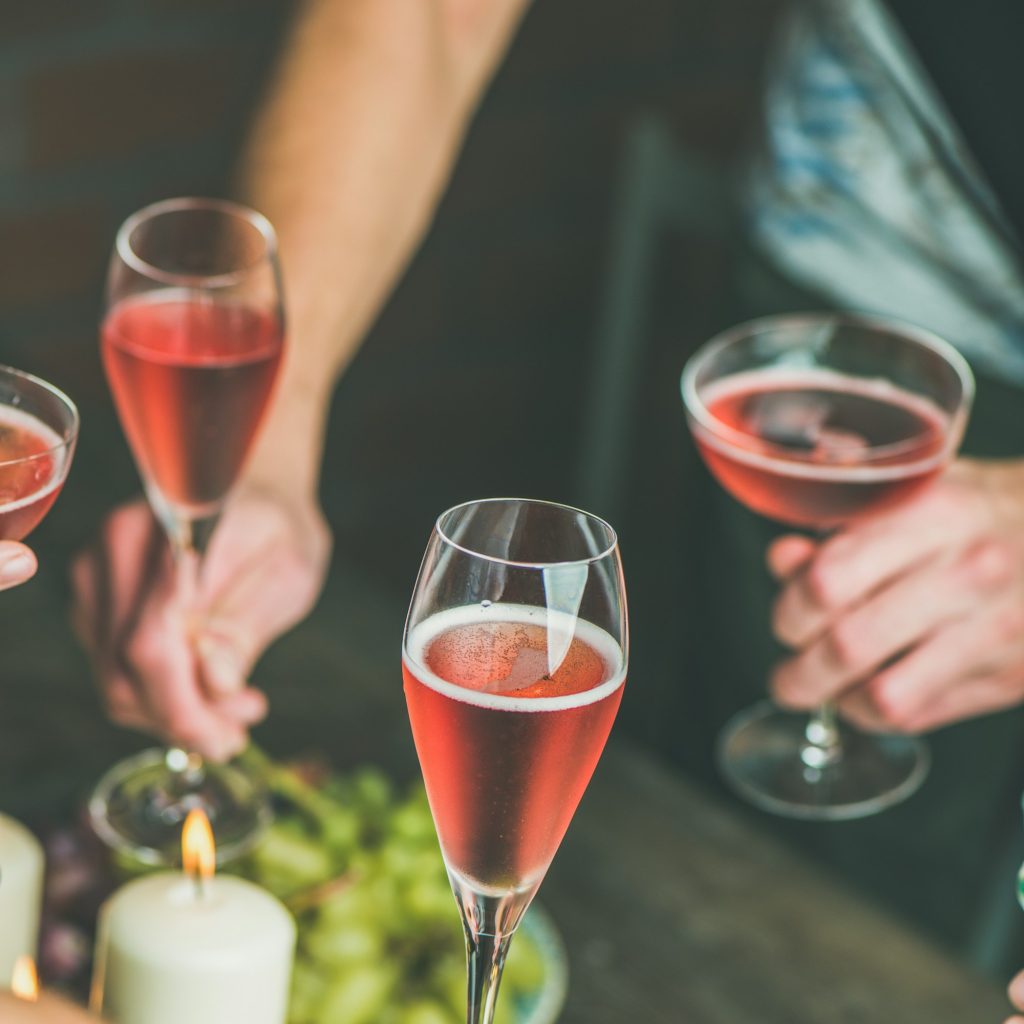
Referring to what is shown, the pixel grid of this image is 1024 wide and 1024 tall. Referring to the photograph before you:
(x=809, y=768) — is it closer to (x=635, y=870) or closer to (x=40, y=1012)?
(x=635, y=870)

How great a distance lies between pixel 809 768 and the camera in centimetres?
117

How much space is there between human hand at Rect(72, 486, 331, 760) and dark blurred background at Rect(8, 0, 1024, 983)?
10 cm

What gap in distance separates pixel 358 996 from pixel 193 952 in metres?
0.18

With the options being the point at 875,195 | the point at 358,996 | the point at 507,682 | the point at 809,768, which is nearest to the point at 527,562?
the point at 507,682

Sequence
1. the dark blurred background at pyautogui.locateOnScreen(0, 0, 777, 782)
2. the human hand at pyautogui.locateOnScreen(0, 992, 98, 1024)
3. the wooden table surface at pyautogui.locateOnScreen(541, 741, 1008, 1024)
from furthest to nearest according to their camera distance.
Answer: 1. the dark blurred background at pyautogui.locateOnScreen(0, 0, 777, 782)
2. the wooden table surface at pyautogui.locateOnScreen(541, 741, 1008, 1024)
3. the human hand at pyautogui.locateOnScreen(0, 992, 98, 1024)

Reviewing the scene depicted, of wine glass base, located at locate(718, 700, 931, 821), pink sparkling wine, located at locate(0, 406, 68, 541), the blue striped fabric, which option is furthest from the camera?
the blue striped fabric

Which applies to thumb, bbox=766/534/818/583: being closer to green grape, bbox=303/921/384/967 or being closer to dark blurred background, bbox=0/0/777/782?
green grape, bbox=303/921/384/967

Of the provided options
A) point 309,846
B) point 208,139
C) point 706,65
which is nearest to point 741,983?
point 309,846

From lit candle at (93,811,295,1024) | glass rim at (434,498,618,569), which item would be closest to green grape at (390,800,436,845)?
lit candle at (93,811,295,1024)

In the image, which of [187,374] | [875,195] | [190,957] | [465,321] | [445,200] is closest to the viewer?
[190,957]

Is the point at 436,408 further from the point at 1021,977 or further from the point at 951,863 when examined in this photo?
the point at 1021,977

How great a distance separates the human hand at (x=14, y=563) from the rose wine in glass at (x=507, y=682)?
0.46 feet

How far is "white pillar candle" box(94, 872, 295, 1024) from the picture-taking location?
2.02 ft

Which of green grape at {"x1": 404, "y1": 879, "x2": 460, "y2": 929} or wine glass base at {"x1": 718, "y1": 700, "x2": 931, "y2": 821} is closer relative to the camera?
green grape at {"x1": 404, "y1": 879, "x2": 460, "y2": 929}
